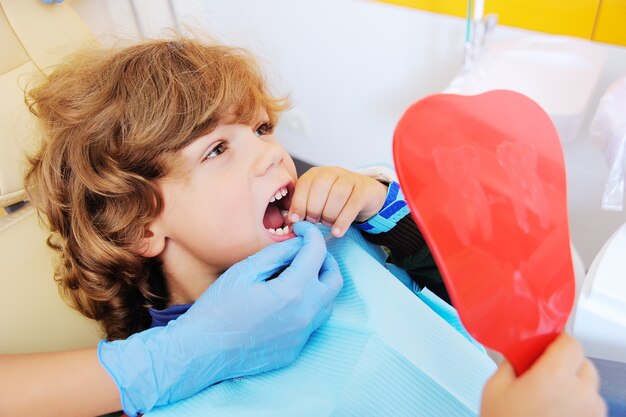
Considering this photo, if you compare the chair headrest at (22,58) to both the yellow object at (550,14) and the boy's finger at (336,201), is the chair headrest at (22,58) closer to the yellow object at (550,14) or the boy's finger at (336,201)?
the boy's finger at (336,201)

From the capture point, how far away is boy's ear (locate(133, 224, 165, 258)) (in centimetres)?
99

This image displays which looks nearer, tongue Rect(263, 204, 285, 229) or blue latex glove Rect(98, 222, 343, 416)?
blue latex glove Rect(98, 222, 343, 416)

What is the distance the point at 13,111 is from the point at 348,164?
126cm

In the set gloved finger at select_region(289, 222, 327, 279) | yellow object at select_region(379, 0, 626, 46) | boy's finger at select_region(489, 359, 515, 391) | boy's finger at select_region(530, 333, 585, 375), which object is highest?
boy's finger at select_region(530, 333, 585, 375)

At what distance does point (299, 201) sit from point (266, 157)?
9 cm

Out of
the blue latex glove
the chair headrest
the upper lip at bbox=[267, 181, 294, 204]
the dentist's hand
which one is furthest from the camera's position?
the chair headrest

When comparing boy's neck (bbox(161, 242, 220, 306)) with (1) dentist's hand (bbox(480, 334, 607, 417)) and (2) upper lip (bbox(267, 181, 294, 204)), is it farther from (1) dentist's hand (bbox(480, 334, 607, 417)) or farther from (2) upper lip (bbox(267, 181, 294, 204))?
(1) dentist's hand (bbox(480, 334, 607, 417))

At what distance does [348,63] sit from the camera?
1.92 m

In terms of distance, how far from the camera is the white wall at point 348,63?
161cm

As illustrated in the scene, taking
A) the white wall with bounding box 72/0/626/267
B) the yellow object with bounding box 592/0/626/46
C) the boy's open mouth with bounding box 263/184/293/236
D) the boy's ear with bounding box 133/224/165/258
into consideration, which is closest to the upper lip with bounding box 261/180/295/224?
the boy's open mouth with bounding box 263/184/293/236

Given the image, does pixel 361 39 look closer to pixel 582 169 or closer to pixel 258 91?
pixel 582 169

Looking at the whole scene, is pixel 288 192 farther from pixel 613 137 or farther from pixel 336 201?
pixel 613 137

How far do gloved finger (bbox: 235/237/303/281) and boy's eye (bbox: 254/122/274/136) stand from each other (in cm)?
22

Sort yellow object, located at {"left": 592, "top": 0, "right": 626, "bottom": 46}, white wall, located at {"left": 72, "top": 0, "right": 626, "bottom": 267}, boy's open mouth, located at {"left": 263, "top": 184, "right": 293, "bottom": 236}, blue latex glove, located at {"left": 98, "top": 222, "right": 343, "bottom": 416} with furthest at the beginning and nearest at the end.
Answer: white wall, located at {"left": 72, "top": 0, "right": 626, "bottom": 267} → yellow object, located at {"left": 592, "top": 0, "right": 626, "bottom": 46} → boy's open mouth, located at {"left": 263, "top": 184, "right": 293, "bottom": 236} → blue latex glove, located at {"left": 98, "top": 222, "right": 343, "bottom": 416}
